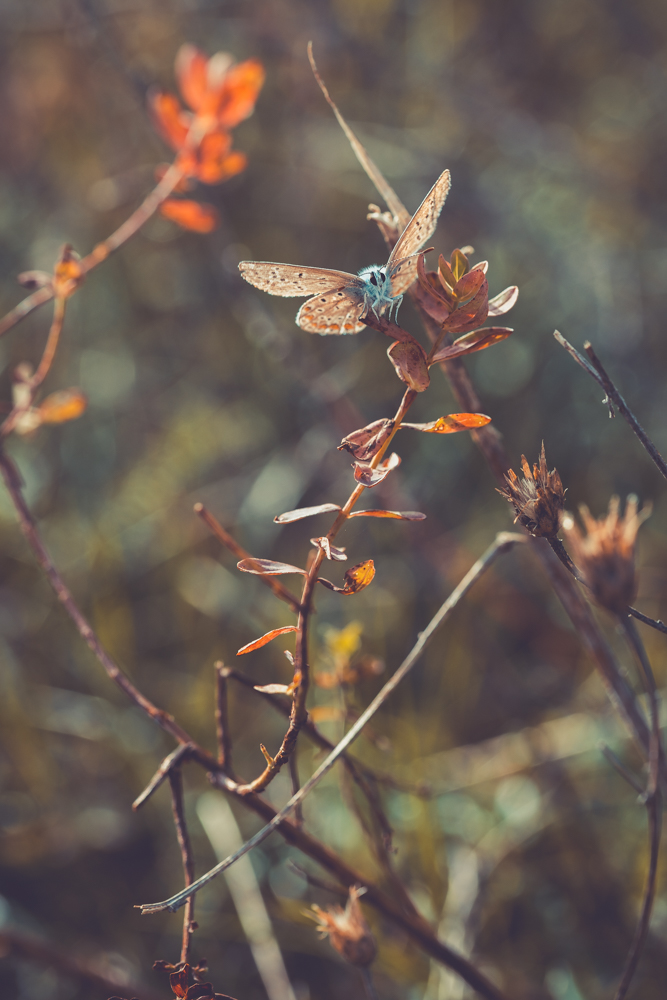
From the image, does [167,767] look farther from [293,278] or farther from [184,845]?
[293,278]

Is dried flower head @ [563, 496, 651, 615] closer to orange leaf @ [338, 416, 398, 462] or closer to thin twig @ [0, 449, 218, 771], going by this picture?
orange leaf @ [338, 416, 398, 462]

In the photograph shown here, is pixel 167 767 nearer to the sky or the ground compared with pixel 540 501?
nearer to the ground

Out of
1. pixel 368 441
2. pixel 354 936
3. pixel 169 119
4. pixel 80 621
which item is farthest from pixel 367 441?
pixel 169 119

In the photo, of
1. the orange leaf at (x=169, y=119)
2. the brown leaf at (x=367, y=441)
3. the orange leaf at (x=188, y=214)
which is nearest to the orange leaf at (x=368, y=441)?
the brown leaf at (x=367, y=441)

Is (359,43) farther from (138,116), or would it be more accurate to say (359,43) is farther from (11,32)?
(11,32)

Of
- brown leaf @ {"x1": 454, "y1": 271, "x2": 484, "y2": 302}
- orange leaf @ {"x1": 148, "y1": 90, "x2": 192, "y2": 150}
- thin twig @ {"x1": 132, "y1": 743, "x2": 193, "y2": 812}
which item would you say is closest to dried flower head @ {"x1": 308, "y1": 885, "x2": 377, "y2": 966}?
thin twig @ {"x1": 132, "y1": 743, "x2": 193, "y2": 812}

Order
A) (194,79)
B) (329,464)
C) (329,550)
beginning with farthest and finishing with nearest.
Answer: (329,464) → (194,79) → (329,550)

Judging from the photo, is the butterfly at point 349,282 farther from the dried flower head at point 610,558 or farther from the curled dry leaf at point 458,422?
the dried flower head at point 610,558
